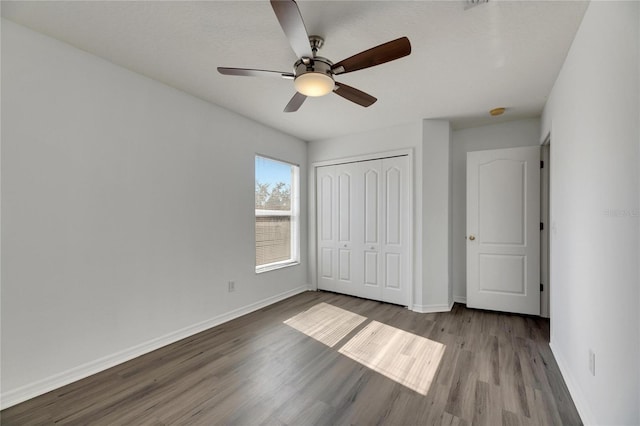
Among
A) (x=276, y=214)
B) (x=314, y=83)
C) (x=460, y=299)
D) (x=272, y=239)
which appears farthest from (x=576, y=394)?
(x=276, y=214)

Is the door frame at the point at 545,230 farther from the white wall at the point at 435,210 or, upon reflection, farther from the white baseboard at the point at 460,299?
the white wall at the point at 435,210

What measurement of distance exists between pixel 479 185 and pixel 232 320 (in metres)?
3.60

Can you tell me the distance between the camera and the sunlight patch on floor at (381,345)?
7.26 ft

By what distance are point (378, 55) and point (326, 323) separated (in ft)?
9.06

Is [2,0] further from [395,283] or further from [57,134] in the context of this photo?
[395,283]

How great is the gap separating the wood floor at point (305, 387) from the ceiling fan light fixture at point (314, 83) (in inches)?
84.4

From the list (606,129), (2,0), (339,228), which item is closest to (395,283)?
(339,228)

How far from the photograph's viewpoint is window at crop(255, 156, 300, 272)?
12.9 ft

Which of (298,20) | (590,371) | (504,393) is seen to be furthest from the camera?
(504,393)

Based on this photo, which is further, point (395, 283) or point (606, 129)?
point (395, 283)

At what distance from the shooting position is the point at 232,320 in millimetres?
3340

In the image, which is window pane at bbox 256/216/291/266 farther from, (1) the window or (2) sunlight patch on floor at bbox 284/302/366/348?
(2) sunlight patch on floor at bbox 284/302/366/348

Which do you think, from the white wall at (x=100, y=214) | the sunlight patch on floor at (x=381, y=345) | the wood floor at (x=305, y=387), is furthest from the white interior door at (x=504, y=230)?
the white wall at (x=100, y=214)

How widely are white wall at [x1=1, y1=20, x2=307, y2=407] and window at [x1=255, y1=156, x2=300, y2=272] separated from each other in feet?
1.90
